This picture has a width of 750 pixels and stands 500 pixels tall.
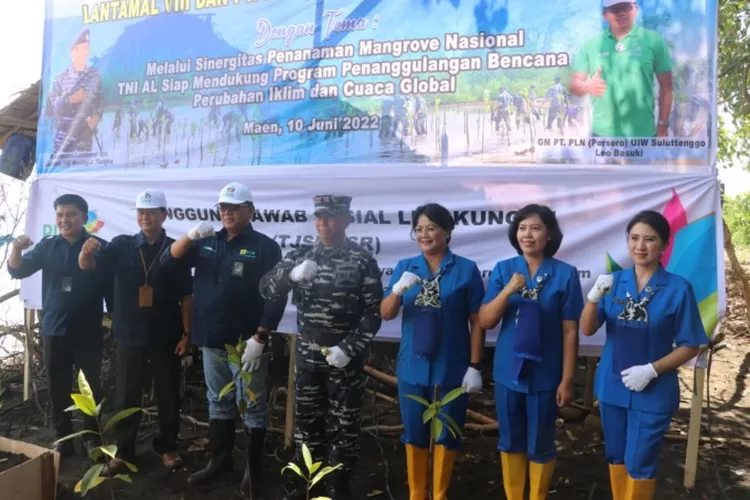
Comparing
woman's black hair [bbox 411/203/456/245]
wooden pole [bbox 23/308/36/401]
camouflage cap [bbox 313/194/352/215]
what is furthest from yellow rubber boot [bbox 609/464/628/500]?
wooden pole [bbox 23/308/36/401]

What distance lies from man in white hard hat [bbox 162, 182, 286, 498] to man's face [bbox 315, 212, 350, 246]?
17.7 inches

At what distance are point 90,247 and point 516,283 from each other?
2468 millimetres

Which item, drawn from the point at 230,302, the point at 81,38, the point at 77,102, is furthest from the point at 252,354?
the point at 81,38

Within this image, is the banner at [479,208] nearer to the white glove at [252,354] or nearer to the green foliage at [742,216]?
the white glove at [252,354]

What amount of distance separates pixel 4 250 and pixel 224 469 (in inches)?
141

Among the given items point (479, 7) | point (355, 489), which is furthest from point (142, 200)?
point (479, 7)

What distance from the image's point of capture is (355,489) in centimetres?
336

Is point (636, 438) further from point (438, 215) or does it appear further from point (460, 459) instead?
point (460, 459)

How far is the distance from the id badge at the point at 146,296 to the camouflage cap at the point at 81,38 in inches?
96.5

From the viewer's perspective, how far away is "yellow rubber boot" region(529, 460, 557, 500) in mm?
2596

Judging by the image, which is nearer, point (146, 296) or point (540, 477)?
point (540, 477)

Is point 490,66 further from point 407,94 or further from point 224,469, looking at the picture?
point 224,469

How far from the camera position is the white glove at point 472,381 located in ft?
8.64

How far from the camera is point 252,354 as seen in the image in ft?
9.80
